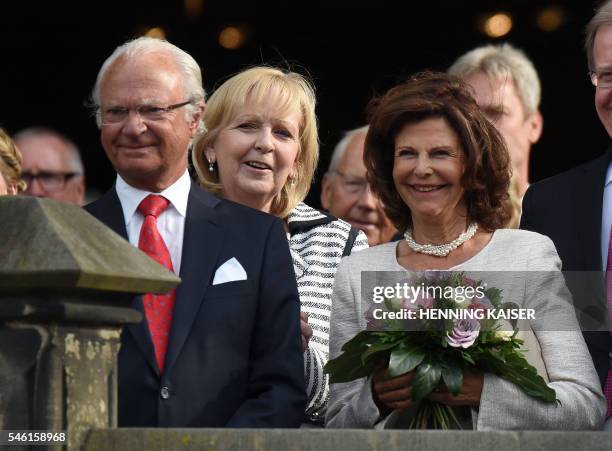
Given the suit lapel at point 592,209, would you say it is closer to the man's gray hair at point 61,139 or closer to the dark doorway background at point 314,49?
the man's gray hair at point 61,139

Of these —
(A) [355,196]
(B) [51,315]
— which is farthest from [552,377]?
(A) [355,196]

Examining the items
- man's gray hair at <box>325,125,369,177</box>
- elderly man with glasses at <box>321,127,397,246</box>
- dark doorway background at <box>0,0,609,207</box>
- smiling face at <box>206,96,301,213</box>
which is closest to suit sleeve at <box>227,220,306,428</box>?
smiling face at <box>206,96,301,213</box>

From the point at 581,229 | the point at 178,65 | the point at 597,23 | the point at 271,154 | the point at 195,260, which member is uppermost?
the point at 597,23

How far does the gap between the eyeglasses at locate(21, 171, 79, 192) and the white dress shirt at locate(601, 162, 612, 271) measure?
3.31 meters

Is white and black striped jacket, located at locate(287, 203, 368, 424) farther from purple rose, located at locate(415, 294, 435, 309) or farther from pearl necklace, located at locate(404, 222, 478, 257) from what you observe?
purple rose, located at locate(415, 294, 435, 309)

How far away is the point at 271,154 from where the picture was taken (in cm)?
575

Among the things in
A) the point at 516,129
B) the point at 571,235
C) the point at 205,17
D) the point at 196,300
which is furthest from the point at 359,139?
the point at 196,300

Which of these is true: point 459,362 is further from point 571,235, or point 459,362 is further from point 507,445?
point 571,235

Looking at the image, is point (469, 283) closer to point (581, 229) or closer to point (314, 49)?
point (581, 229)

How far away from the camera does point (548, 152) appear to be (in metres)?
9.06

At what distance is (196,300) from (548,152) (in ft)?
15.7

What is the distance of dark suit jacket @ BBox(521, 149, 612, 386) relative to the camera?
4957 mm

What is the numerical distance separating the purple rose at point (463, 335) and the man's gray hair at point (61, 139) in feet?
12.7

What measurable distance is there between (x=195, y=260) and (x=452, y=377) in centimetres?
96
